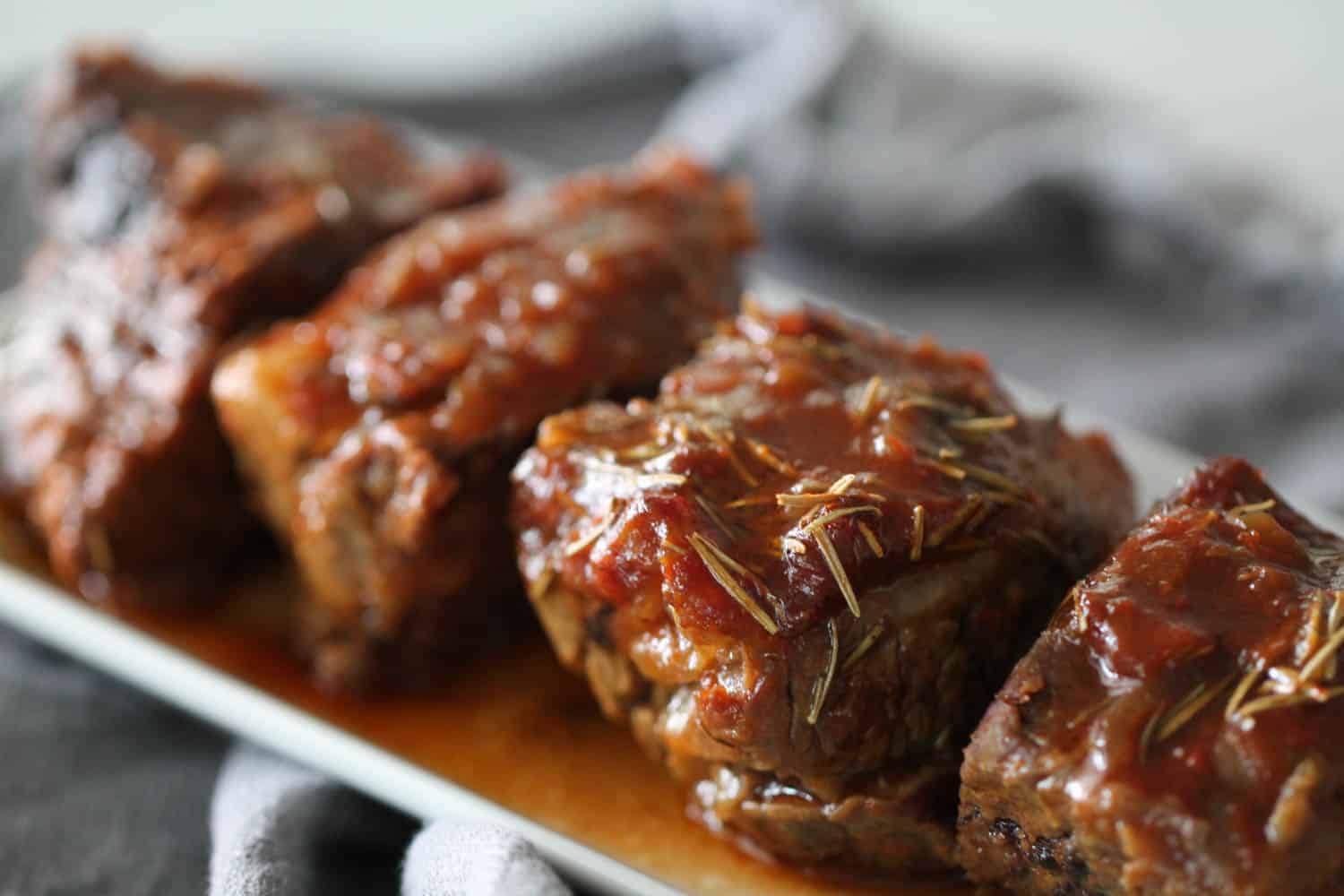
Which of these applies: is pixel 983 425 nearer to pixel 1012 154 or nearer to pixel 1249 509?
pixel 1249 509

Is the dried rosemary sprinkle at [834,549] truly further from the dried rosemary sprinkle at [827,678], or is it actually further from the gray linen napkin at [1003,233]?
the gray linen napkin at [1003,233]

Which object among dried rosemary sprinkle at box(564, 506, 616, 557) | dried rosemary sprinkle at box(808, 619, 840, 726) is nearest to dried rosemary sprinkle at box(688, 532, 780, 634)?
dried rosemary sprinkle at box(808, 619, 840, 726)

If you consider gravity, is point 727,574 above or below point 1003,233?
above

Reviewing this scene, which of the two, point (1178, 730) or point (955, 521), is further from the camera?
point (955, 521)

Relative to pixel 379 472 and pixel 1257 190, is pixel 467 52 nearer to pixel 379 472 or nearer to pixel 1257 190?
pixel 1257 190

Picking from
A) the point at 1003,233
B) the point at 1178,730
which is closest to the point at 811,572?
the point at 1178,730
